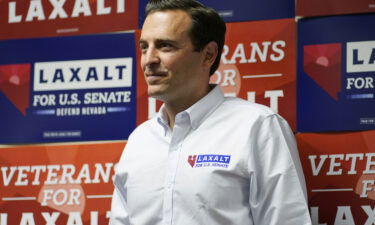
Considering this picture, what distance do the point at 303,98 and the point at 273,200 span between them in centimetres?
46

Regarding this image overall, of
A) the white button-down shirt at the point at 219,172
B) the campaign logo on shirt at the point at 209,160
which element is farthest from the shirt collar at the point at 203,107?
the campaign logo on shirt at the point at 209,160

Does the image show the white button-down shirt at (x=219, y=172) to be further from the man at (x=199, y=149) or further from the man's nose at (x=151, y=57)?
the man's nose at (x=151, y=57)

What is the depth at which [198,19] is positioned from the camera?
5.74 ft

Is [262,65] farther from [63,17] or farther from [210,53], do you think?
[63,17]

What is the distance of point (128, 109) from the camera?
7.00 feet

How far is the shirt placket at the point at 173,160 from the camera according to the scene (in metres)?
1.68

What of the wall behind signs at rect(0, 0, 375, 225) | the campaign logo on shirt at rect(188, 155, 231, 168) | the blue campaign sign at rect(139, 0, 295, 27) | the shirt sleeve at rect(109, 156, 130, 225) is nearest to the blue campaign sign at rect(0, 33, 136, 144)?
the wall behind signs at rect(0, 0, 375, 225)

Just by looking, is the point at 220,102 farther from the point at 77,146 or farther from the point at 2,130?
the point at 2,130

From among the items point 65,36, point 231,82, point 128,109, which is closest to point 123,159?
point 128,109

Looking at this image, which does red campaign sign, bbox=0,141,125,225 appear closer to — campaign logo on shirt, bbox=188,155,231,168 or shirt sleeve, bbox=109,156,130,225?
shirt sleeve, bbox=109,156,130,225

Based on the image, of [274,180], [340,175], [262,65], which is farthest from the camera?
[262,65]

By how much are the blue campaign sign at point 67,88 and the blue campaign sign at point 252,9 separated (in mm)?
342

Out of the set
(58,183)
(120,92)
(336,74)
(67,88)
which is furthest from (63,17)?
(336,74)

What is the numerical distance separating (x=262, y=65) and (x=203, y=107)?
335 millimetres
